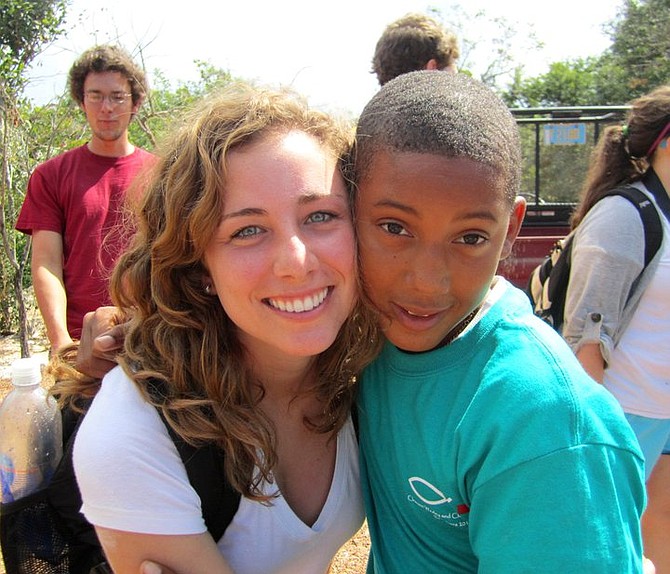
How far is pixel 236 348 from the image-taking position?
5.64 ft

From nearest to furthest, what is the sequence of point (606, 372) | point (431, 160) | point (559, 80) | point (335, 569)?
point (431, 160) < point (606, 372) < point (335, 569) < point (559, 80)

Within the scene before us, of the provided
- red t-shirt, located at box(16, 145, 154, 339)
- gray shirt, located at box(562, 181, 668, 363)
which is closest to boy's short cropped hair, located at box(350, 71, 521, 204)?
gray shirt, located at box(562, 181, 668, 363)

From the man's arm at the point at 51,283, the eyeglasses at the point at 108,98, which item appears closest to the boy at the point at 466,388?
the man's arm at the point at 51,283

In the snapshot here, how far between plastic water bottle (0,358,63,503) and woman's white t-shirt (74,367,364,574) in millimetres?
204

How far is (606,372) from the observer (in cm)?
288

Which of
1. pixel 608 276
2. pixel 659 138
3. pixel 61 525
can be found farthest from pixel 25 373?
pixel 659 138

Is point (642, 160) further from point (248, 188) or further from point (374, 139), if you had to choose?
point (248, 188)

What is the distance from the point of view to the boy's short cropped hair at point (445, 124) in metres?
1.31

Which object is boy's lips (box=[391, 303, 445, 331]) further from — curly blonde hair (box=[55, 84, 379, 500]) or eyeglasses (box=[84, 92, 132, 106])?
eyeglasses (box=[84, 92, 132, 106])

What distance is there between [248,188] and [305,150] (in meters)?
0.17

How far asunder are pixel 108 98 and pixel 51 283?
1277mm

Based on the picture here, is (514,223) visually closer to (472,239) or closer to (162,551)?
(472,239)

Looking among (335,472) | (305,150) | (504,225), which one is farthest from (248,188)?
(335,472)

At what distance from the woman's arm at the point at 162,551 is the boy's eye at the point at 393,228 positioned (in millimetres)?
781
